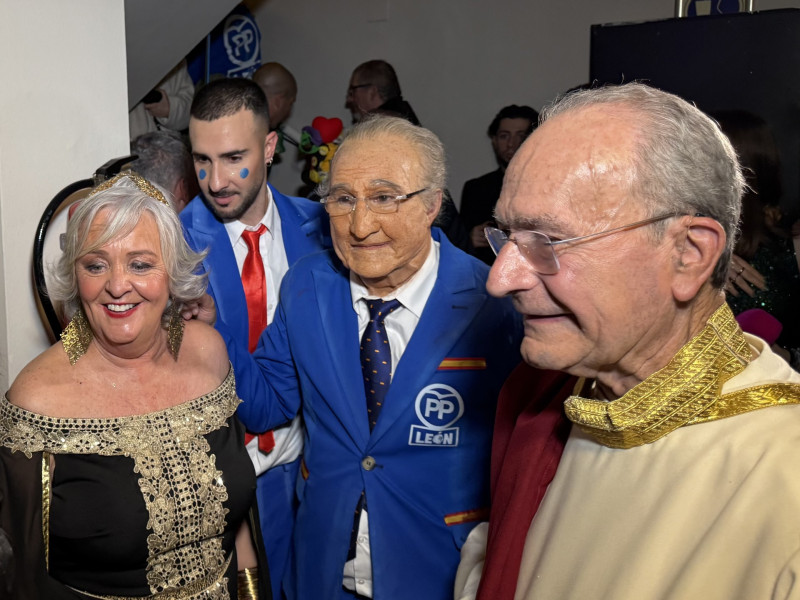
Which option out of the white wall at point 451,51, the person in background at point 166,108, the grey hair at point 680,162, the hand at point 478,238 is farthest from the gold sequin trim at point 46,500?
the white wall at point 451,51

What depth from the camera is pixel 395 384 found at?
2.23 meters

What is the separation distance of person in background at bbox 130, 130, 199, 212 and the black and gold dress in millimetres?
1559

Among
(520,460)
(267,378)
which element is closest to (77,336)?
(267,378)

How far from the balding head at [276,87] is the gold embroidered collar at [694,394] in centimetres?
552

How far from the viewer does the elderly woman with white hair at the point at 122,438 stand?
1.96m

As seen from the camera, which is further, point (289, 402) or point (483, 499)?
point (289, 402)

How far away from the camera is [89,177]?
3.01m

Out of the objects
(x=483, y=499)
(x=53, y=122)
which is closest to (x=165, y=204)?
(x=53, y=122)

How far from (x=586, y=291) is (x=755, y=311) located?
53.1 inches

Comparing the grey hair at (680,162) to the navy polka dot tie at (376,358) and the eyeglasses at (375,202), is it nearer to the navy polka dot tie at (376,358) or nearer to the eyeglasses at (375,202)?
the eyeglasses at (375,202)

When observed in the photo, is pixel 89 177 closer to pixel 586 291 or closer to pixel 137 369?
pixel 137 369

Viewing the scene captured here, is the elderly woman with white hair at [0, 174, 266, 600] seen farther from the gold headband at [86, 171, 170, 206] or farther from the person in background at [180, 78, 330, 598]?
the person in background at [180, 78, 330, 598]

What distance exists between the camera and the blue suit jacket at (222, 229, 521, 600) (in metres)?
2.23

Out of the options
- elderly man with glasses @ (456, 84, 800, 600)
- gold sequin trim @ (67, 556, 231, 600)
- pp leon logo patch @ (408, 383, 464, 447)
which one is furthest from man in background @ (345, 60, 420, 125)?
elderly man with glasses @ (456, 84, 800, 600)
